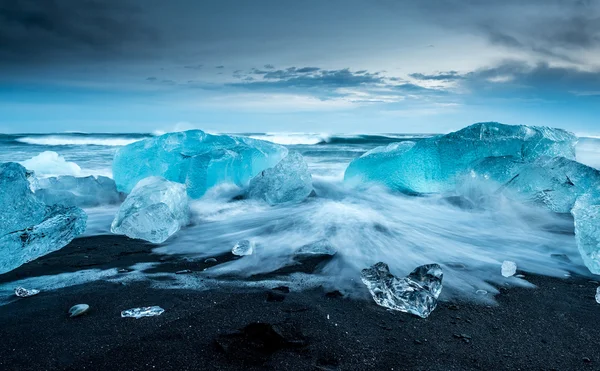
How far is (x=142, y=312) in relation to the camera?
2193mm

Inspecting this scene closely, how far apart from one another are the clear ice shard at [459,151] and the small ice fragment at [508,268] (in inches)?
120

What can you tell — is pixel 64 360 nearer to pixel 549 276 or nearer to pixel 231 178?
pixel 549 276

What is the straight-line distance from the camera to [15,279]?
2756mm

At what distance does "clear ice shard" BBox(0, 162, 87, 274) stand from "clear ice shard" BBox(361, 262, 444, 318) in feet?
8.76

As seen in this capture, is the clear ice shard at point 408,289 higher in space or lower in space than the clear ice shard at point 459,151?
lower

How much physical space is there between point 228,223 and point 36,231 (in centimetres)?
186

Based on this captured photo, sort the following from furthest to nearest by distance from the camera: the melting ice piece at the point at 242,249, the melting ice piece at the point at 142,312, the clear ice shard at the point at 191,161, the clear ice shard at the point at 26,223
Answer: the clear ice shard at the point at 191,161, the melting ice piece at the point at 242,249, the clear ice shard at the point at 26,223, the melting ice piece at the point at 142,312

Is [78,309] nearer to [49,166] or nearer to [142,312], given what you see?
[142,312]

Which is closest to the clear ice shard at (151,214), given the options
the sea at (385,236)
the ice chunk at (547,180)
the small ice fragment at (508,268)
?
the sea at (385,236)

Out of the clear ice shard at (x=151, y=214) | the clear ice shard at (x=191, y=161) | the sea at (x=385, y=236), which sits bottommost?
the sea at (x=385, y=236)

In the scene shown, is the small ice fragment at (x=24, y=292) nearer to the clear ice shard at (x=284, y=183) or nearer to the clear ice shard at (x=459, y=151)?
the clear ice shard at (x=284, y=183)

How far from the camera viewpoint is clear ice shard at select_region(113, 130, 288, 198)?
19.3 feet

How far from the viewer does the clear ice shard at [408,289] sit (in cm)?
231

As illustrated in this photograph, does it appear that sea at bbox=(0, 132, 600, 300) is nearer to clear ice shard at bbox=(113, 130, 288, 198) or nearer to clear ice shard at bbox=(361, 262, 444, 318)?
clear ice shard at bbox=(361, 262, 444, 318)
